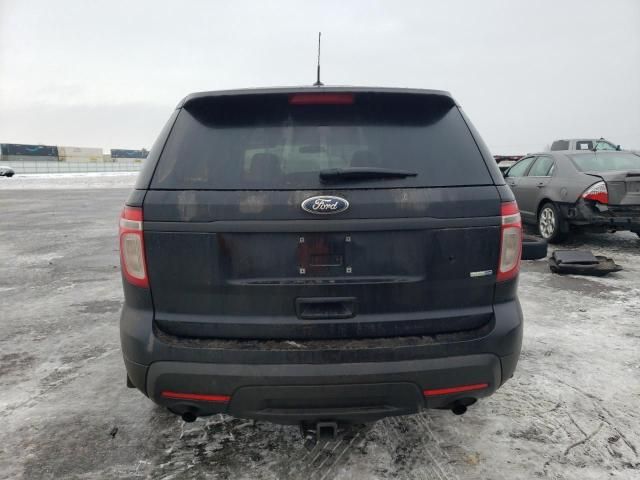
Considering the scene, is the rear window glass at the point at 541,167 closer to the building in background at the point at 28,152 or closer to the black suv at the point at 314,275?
the black suv at the point at 314,275

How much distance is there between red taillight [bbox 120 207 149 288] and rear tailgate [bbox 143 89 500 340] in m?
0.04

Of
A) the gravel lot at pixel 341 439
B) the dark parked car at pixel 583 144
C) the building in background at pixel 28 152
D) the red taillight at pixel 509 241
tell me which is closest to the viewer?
the red taillight at pixel 509 241

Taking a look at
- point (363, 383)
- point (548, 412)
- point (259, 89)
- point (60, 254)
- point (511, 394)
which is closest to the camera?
point (363, 383)

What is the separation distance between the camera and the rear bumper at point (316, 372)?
1.98 meters

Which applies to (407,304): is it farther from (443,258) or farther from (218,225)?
(218,225)

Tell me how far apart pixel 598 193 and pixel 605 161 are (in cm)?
117

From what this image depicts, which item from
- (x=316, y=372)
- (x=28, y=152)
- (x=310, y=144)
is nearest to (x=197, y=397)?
(x=316, y=372)

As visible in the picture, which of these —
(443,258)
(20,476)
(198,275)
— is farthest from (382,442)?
(20,476)

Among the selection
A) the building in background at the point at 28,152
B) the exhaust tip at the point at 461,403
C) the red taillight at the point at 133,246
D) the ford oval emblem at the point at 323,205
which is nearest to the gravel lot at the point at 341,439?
the exhaust tip at the point at 461,403

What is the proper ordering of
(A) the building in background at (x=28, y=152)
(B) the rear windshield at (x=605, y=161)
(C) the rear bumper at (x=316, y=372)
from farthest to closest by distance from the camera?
(A) the building in background at (x=28, y=152) < (B) the rear windshield at (x=605, y=161) < (C) the rear bumper at (x=316, y=372)

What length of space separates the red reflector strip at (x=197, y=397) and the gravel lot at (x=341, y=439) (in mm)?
563

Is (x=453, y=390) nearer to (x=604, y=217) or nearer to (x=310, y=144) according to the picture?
(x=310, y=144)

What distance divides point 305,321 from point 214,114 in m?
1.08

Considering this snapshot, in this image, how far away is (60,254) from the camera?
7867mm
